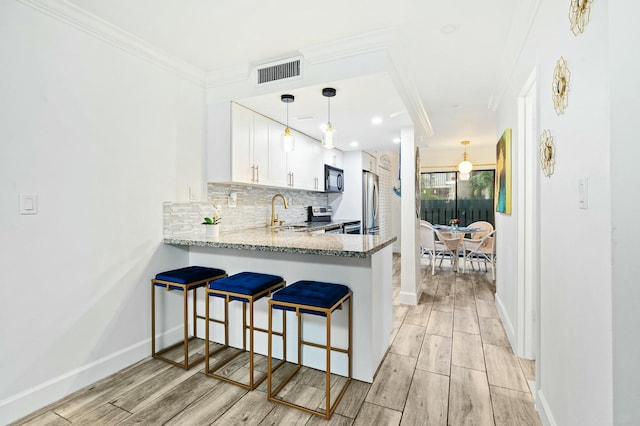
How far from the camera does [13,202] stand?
1.74m

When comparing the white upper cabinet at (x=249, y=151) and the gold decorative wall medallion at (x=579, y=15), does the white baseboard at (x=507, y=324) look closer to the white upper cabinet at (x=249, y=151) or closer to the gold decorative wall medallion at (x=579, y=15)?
the gold decorative wall medallion at (x=579, y=15)

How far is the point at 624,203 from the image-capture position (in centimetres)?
95

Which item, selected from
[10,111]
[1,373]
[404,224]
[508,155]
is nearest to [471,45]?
[508,155]

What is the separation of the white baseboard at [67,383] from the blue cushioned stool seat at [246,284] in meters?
0.90

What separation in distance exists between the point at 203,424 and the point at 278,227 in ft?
8.19

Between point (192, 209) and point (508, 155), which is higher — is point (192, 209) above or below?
below

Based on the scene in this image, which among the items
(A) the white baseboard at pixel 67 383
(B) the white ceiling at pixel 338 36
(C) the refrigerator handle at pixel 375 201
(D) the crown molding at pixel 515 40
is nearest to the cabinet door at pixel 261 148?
(B) the white ceiling at pixel 338 36

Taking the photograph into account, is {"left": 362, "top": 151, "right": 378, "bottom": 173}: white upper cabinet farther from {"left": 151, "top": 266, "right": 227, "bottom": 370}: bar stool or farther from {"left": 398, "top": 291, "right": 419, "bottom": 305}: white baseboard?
{"left": 151, "top": 266, "right": 227, "bottom": 370}: bar stool

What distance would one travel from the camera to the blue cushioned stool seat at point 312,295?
1.79 metres

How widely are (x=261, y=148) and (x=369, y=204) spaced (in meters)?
2.88

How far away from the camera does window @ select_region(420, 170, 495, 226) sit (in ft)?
22.4

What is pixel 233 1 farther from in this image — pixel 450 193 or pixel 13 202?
pixel 450 193

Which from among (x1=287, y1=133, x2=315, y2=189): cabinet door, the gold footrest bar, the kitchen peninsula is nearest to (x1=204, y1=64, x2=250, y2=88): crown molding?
(x1=287, y1=133, x2=315, y2=189): cabinet door

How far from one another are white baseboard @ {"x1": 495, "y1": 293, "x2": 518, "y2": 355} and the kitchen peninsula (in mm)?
1006
